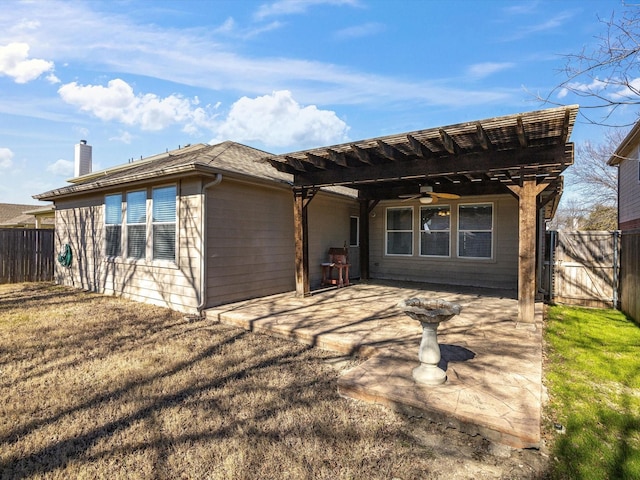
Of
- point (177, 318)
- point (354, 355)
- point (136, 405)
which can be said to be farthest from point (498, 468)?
point (177, 318)

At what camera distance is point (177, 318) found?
589cm

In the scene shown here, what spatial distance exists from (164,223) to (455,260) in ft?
24.2

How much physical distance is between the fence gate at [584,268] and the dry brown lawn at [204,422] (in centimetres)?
597

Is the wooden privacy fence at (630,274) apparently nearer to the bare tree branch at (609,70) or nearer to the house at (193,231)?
the bare tree branch at (609,70)

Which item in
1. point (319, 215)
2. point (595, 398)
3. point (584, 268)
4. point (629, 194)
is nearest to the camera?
point (595, 398)

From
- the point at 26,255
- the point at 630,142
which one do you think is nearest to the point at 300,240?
the point at 26,255

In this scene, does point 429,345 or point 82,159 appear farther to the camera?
point 82,159

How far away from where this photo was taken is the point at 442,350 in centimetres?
404

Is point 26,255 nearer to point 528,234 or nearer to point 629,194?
point 528,234

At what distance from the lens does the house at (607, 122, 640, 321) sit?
582 centimetres

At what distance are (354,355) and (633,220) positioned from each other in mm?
12342

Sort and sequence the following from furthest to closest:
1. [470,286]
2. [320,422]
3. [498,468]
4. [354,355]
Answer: [470,286] → [354,355] → [320,422] → [498,468]

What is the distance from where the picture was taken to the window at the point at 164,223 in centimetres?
649

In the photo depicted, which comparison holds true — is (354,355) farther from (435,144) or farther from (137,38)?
(137,38)
